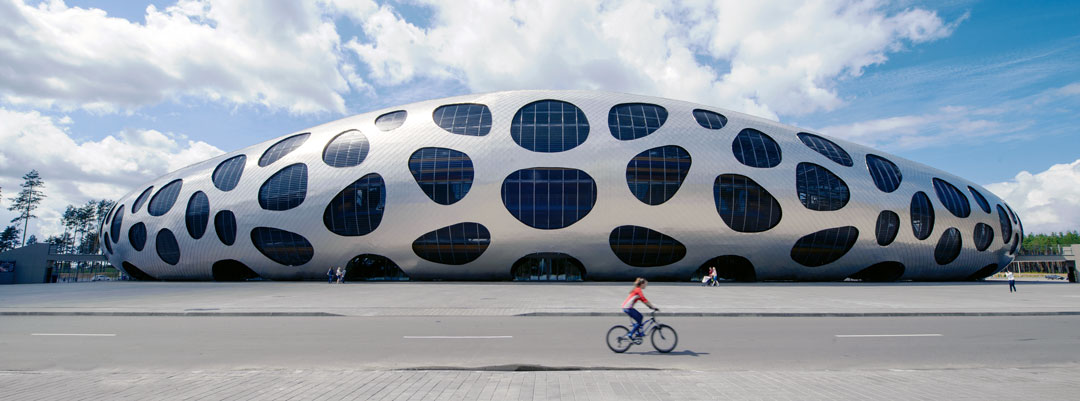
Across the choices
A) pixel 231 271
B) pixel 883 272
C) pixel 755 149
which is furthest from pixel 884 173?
pixel 231 271

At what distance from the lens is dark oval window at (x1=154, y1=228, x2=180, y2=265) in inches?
1373

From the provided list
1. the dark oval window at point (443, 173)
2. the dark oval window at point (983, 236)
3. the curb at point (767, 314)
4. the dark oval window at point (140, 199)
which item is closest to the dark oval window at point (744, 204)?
the dark oval window at point (443, 173)

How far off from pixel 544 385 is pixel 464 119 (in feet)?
89.8

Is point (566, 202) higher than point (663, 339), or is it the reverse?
point (566, 202)

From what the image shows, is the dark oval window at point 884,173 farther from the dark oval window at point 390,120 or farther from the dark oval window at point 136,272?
the dark oval window at point 136,272

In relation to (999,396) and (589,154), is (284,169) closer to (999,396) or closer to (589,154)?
(589,154)

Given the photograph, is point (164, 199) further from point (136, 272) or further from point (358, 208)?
point (358, 208)

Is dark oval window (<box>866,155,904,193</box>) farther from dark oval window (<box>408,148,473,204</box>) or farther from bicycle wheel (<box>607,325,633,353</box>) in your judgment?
bicycle wheel (<box>607,325,633,353</box>)

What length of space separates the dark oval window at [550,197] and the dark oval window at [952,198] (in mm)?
23930

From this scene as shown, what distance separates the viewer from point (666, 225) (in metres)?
29.5

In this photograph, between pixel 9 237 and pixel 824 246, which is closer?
pixel 824 246

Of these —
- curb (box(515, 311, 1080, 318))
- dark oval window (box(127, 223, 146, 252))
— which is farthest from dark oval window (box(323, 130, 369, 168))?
curb (box(515, 311, 1080, 318))

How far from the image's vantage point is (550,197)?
29.5 m

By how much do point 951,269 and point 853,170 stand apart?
10748 millimetres
